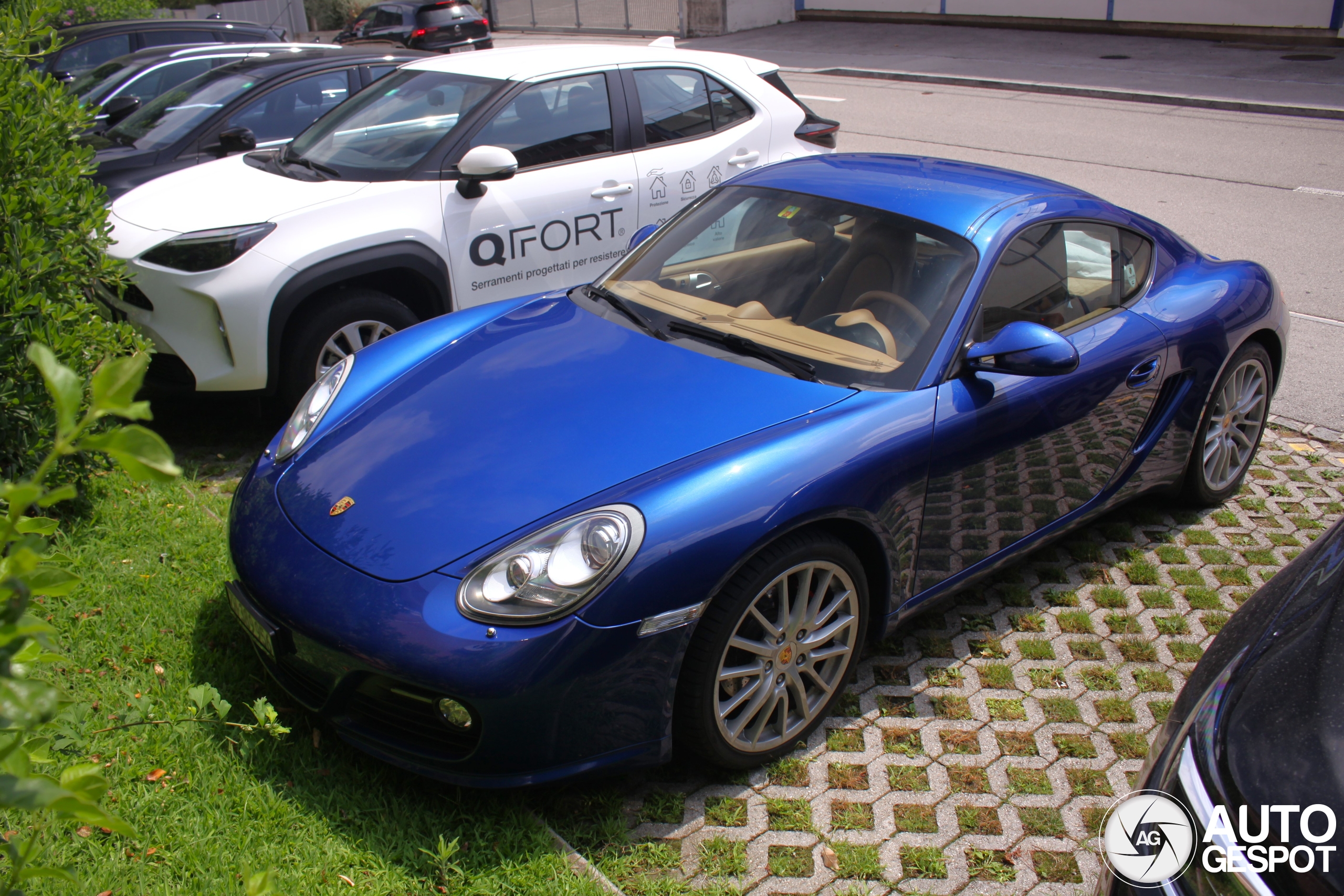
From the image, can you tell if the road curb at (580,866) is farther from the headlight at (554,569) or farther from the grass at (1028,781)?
the grass at (1028,781)

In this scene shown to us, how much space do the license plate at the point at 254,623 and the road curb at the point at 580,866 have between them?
2.88ft

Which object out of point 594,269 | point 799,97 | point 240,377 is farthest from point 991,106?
Answer: point 240,377

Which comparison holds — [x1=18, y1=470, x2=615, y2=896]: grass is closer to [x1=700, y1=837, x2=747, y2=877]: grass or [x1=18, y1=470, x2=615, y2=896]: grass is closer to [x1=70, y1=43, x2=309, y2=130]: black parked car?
[x1=700, y1=837, x2=747, y2=877]: grass

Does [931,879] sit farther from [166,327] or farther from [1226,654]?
[166,327]

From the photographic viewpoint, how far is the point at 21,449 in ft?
12.4

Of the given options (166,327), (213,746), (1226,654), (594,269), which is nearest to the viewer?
(1226,654)

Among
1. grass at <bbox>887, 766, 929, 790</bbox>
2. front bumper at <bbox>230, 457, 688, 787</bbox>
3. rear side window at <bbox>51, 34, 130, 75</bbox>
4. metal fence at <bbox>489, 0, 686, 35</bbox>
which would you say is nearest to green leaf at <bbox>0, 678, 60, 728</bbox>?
front bumper at <bbox>230, 457, 688, 787</bbox>

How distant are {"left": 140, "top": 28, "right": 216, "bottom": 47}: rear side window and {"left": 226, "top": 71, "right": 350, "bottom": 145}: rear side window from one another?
158 inches

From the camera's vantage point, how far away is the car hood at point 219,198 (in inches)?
188

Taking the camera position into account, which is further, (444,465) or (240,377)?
(240,377)

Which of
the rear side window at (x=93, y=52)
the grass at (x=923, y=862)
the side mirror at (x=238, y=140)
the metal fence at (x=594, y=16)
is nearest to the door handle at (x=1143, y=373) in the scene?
the grass at (x=923, y=862)

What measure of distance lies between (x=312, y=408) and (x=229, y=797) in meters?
1.36

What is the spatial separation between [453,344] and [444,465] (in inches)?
34.8

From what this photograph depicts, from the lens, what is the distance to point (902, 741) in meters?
3.15
